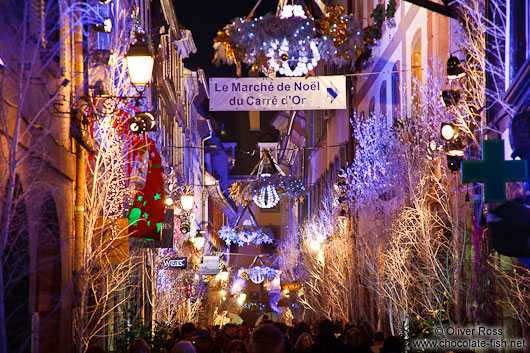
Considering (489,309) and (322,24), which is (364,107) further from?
(322,24)

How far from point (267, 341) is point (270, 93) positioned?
29.9 ft

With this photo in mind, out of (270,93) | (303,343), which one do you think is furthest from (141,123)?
(303,343)

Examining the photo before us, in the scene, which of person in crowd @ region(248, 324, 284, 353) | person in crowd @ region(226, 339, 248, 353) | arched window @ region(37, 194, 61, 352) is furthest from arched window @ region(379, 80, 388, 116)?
person in crowd @ region(248, 324, 284, 353)

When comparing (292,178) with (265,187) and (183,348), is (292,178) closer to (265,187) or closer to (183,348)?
(265,187)

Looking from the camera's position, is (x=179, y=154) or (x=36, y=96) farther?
(x=179, y=154)

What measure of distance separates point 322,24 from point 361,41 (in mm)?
511

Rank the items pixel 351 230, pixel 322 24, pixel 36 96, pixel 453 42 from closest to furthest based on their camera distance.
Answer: pixel 322 24
pixel 36 96
pixel 453 42
pixel 351 230

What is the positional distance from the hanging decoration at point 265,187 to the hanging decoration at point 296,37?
13477 millimetres

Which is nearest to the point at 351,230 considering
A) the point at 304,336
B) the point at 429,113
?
the point at 429,113

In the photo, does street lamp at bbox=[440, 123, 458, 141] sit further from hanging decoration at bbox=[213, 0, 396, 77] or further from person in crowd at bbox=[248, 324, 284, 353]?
person in crowd at bbox=[248, 324, 284, 353]

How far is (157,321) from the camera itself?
22.0 metres

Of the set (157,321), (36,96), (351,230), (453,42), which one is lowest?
(157,321)

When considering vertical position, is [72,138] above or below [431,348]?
above

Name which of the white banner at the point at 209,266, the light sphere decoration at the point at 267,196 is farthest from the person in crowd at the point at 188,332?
the white banner at the point at 209,266
